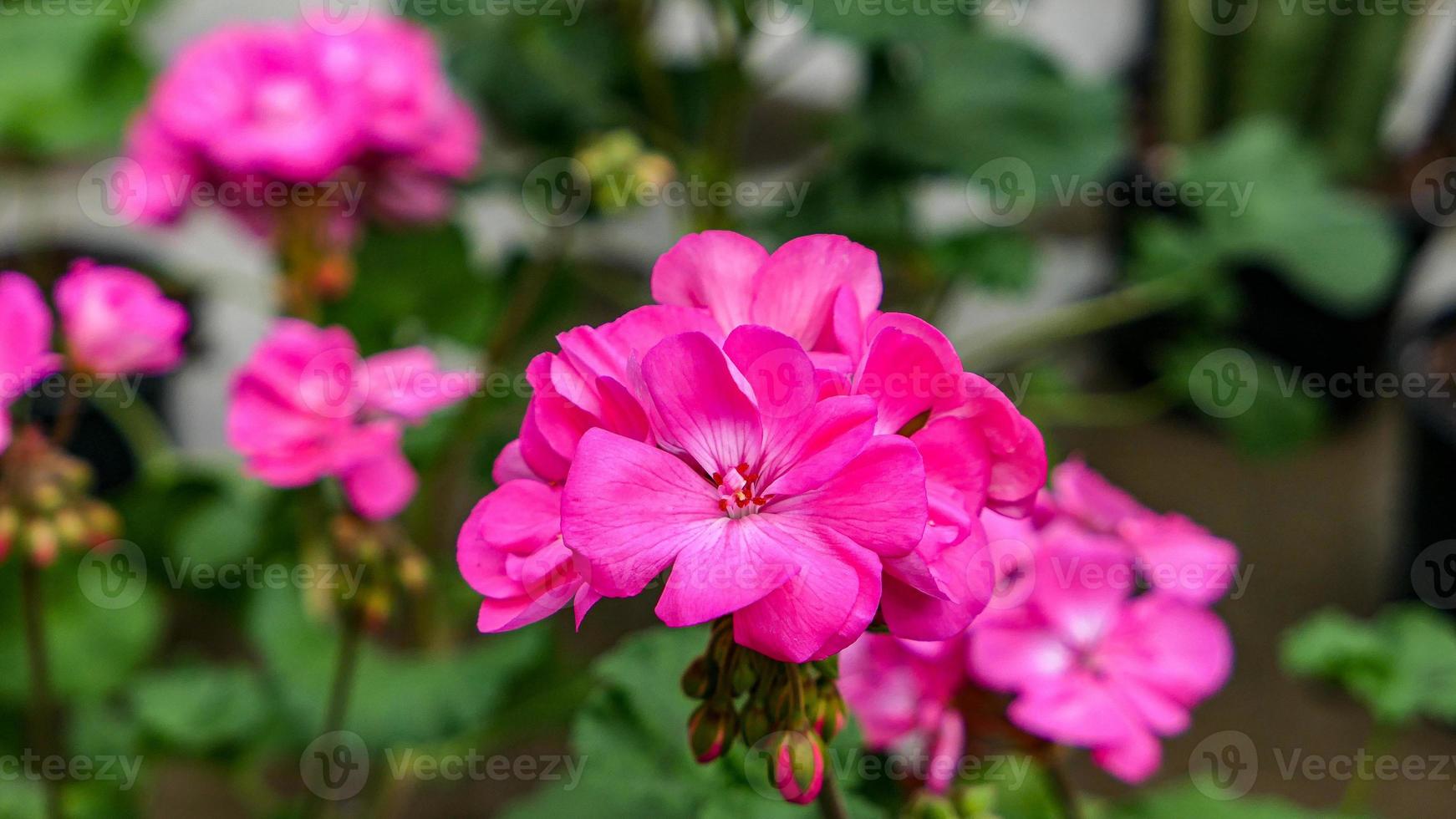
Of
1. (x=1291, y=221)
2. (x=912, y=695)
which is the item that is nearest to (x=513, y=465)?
(x=912, y=695)

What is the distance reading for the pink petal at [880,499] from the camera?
0.25m

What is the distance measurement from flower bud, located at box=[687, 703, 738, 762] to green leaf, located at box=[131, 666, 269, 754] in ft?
1.63

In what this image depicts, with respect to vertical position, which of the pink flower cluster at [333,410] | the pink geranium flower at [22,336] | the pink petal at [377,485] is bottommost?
the pink petal at [377,485]

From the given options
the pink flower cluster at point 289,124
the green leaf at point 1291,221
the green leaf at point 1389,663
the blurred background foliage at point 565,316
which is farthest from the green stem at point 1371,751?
the pink flower cluster at point 289,124

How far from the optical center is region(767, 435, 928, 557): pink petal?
0.83 ft

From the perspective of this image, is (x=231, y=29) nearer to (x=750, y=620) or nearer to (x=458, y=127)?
(x=458, y=127)

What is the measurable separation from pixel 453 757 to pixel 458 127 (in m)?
0.46

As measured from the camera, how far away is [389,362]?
0.51 m

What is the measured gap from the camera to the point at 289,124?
695mm

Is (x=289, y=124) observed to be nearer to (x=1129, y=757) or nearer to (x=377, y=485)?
(x=377, y=485)

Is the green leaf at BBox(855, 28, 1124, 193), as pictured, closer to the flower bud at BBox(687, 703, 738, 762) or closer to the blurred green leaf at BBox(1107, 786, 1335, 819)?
the blurred green leaf at BBox(1107, 786, 1335, 819)

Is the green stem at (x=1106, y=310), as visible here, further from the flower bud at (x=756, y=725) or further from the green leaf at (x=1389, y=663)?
the flower bud at (x=756, y=725)

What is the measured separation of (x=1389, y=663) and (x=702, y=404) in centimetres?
52

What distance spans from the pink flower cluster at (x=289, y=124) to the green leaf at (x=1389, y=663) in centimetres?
63
